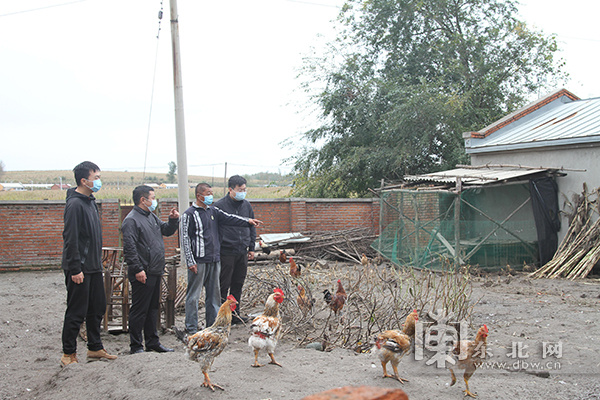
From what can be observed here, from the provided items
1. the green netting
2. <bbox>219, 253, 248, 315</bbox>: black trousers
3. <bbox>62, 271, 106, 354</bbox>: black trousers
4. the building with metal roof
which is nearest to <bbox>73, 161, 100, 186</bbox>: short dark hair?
<bbox>62, 271, 106, 354</bbox>: black trousers

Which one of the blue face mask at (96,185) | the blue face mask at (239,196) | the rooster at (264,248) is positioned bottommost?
the rooster at (264,248)

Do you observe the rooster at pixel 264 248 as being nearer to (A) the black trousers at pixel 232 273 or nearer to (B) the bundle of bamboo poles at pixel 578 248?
(A) the black trousers at pixel 232 273

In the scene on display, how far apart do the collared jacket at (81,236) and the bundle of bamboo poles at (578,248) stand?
9675 millimetres

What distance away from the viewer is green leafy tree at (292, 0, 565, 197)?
707 inches

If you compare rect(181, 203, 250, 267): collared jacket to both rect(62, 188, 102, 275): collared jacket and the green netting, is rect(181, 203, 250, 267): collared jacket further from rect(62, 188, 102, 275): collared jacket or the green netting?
the green netting

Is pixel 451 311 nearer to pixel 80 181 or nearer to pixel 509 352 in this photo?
pixel 509 352

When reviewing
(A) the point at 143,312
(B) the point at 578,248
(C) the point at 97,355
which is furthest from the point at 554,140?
(C) the point at 97,355

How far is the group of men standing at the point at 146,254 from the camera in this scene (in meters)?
4.87

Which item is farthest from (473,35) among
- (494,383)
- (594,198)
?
(494,383)

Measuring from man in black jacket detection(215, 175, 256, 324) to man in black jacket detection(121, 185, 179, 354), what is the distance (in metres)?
1.15

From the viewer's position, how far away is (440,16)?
20.6 metres

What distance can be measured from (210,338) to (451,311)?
3.19 metres

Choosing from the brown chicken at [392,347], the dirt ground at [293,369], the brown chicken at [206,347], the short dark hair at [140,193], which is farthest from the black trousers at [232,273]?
the brown chicken at [392,347]

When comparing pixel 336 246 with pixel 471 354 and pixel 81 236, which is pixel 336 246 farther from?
pixel 471 354
